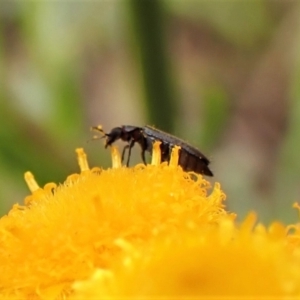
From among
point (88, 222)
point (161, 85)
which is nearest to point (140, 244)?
point (88, 222)

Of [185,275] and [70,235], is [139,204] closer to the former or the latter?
[70,235]

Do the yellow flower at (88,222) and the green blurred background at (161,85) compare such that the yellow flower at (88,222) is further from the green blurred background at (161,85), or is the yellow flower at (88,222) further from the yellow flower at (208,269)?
the green blurred background at (161,85)

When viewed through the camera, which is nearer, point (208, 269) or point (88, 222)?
point (208, 269)

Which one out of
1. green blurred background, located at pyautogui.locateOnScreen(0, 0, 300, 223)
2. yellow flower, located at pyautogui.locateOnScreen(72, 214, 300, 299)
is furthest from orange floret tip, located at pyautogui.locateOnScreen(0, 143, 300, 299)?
green blurred background, located at pyautogui.locateOnScreen(0, 0, 300, 223)

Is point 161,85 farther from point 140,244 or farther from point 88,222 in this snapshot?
point 140,244

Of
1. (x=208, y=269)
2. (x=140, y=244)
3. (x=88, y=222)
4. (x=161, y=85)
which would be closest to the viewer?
(x=208, y=269)

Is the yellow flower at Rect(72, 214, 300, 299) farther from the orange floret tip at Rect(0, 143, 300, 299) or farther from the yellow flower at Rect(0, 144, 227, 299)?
the yellow flower at Rect(0, 144, 227, 299)

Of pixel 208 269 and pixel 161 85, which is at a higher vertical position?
pixel 161 85
